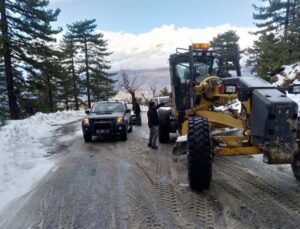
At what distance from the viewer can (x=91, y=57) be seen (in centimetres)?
5253

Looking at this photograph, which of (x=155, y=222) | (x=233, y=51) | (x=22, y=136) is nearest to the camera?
(x=155, y=222)

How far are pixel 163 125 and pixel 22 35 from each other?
17.9 m

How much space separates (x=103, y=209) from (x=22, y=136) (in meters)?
9.63

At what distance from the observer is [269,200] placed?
6141mm

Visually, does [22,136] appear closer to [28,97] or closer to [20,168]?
[20,168]

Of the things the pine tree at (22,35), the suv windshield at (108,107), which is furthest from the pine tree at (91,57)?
the suv windshield at (108,107)

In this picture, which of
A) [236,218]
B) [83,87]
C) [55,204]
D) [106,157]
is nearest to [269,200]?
[236,218]

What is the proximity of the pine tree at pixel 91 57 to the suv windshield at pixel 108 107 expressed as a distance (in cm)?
3617

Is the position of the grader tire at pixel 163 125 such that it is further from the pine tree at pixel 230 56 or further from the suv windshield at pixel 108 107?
the suv windshield at pixel 108 107

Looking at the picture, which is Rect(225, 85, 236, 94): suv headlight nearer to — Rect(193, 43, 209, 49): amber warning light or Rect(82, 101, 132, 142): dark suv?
Rect(193, 43, 209, 49): amber warning light

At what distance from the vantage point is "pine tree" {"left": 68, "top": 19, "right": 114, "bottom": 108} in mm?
51219

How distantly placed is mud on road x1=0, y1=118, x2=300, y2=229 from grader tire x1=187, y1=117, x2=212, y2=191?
0.22 metres

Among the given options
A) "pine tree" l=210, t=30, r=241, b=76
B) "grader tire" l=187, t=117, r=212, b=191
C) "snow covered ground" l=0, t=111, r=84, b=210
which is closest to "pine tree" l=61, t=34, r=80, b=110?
"snow covered ground" l=0, t=111, r=84, b=210

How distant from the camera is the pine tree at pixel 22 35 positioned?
25.8 meters
